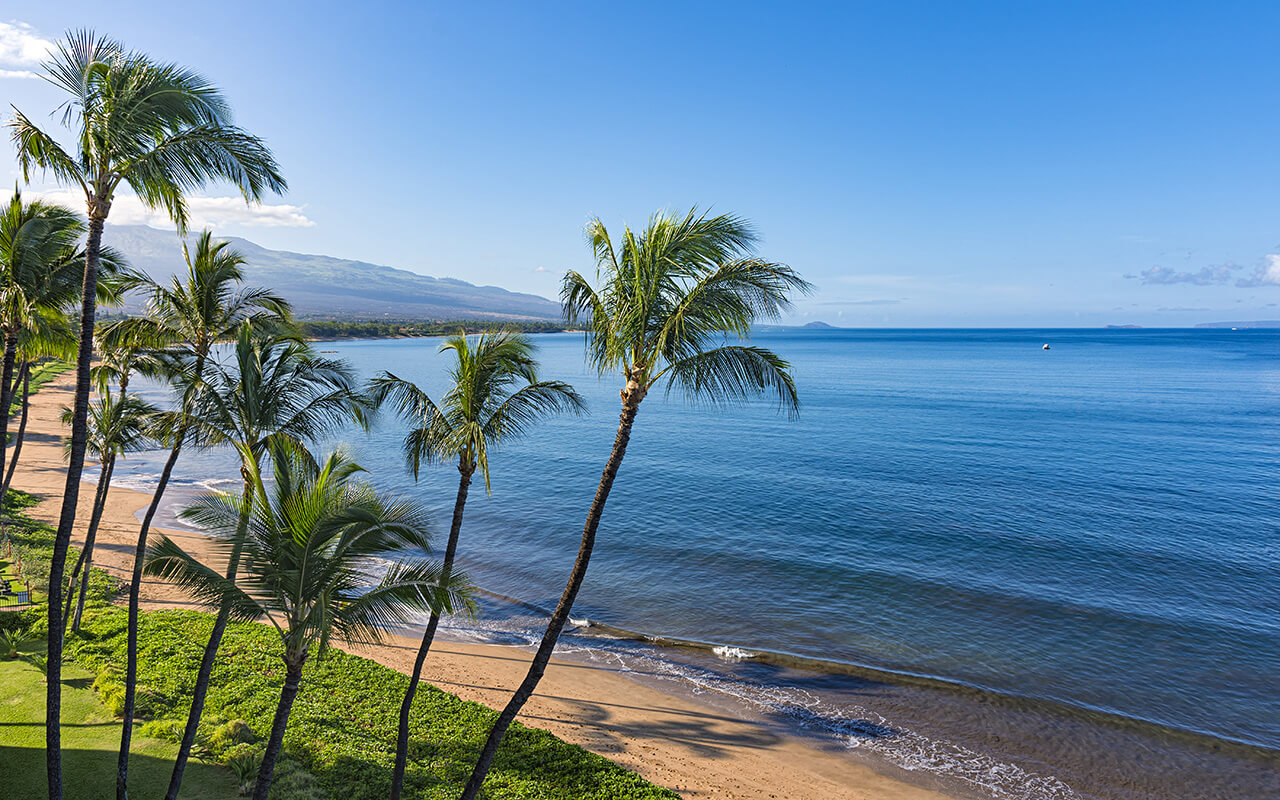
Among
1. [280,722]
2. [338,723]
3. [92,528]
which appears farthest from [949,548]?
[92,528]

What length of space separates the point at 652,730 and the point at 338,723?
25.3 feet

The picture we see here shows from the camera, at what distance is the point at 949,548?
97.6 feet

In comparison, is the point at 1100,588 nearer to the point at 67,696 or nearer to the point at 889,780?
the point at 889,780

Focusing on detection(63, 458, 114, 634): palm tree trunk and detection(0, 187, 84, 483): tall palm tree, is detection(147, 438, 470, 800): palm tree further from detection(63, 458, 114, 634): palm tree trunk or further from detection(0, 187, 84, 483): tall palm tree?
detection(63, 458, 114, 634): palm tree trunk

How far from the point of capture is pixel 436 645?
21.8 metres

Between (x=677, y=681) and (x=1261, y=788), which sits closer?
(x=1261, y=788)

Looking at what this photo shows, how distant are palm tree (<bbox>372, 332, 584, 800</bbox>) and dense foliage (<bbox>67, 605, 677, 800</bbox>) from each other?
2227 millimetres

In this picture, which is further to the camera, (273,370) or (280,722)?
(273,370)

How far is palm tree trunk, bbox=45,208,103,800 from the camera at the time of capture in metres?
8.74

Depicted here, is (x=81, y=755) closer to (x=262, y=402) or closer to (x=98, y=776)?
(x=98, y=776)

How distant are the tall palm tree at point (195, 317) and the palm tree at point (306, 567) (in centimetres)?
389

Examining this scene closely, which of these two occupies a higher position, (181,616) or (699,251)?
(699,251)

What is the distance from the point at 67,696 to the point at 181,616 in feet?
19.5

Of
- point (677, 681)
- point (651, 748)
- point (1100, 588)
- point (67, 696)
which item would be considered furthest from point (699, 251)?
point (1100, 588)
